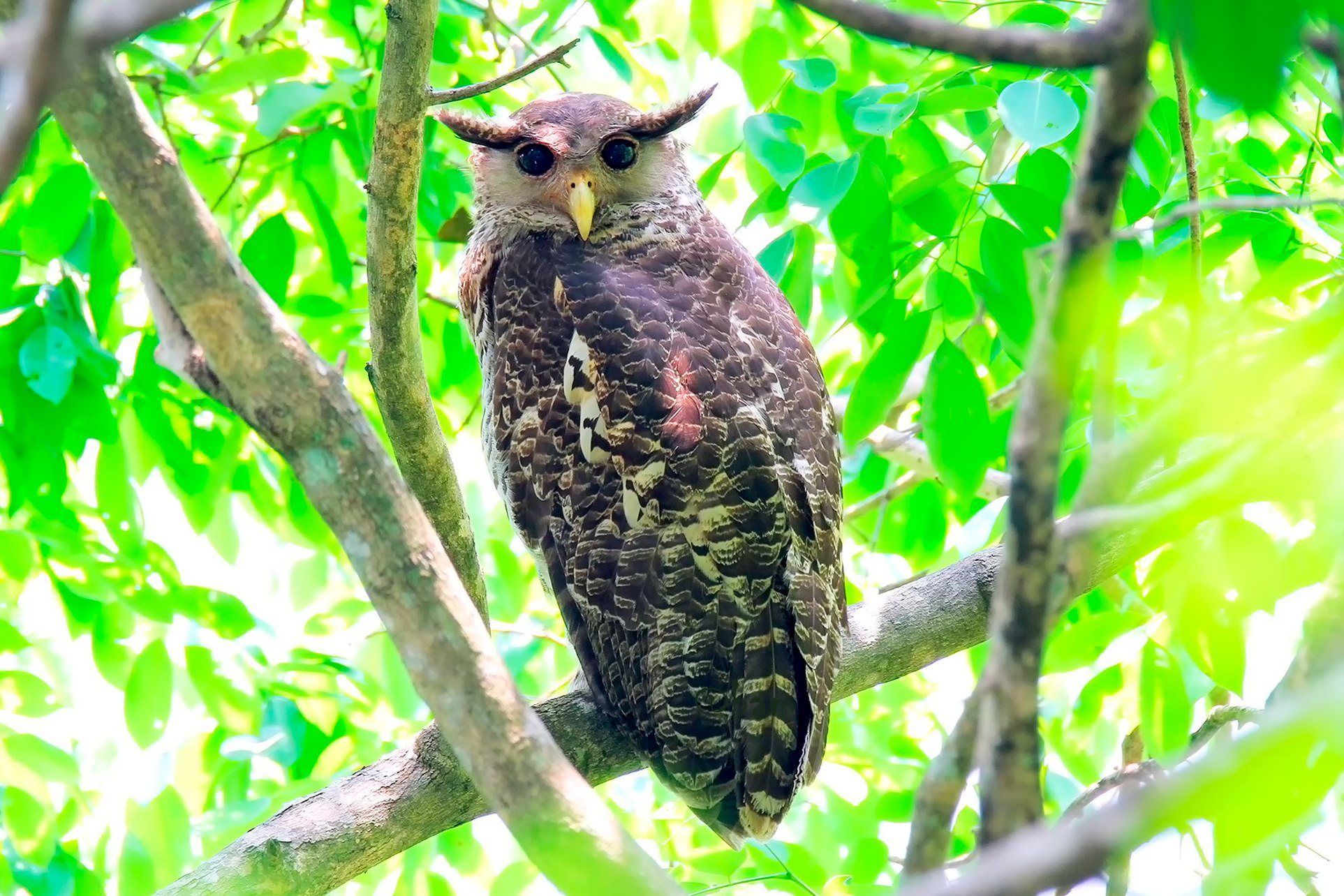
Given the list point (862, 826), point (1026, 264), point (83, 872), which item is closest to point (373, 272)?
point (1026, 264)

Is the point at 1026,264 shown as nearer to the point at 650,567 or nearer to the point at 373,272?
the point at 650,567

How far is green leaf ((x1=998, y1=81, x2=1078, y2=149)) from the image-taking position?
2.34 metres

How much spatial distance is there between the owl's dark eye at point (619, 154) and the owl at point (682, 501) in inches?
11.9

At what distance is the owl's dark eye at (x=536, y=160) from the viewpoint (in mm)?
3752

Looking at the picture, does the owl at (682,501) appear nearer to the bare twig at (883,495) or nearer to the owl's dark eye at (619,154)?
the owl's dark eye at (619,154)

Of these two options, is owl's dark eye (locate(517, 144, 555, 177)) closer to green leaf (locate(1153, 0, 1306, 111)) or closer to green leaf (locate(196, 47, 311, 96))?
green leaf (locate(196, 47, 311, 96))

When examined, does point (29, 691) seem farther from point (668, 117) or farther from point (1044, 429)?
point (1044, 429)

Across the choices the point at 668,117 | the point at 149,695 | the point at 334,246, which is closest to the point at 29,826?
the point at 149,695

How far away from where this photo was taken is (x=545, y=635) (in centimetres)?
396

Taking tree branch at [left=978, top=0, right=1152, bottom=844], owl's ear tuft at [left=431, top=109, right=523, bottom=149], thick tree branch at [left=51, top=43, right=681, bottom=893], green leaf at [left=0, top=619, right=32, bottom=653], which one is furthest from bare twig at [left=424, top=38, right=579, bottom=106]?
green leaf at [left=0, top=619, right=32, bottom=653]

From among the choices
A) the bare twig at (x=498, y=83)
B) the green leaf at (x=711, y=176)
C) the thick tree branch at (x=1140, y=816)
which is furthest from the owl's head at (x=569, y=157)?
the thick tree branch at (x=1140, y=816)

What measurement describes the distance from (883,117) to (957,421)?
73 cm

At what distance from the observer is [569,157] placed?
12.2 feet

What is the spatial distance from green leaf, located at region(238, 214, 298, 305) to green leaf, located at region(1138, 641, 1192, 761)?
2.38m
